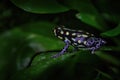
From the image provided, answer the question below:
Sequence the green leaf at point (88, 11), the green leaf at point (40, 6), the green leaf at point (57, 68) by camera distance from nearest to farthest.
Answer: the green leaf at point (57, 68)
the green leaf at point (40, 6)
the green leaf at point (88, 11)

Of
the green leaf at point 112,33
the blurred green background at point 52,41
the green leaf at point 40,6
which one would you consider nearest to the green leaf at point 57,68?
the blurred green background at point 52,41

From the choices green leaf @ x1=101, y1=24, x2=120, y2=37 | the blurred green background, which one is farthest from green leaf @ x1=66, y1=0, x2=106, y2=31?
green leaf @ x1=101, y1=24, x2=120, y2=37

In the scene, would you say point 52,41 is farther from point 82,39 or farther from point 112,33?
point 112,33

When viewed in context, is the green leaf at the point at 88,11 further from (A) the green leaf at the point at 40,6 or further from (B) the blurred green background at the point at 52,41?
(A) the green leaf at the point at 40,6

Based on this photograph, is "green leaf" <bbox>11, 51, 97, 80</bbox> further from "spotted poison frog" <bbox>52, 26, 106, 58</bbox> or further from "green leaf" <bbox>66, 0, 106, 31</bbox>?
"green leaf" <bbox>66, 0, 106, 31</bbox>

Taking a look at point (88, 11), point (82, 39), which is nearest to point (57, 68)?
point (82, 39)

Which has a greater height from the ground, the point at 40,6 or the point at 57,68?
the point at 40,6

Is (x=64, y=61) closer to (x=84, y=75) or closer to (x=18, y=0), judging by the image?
(x=84, y=75)
